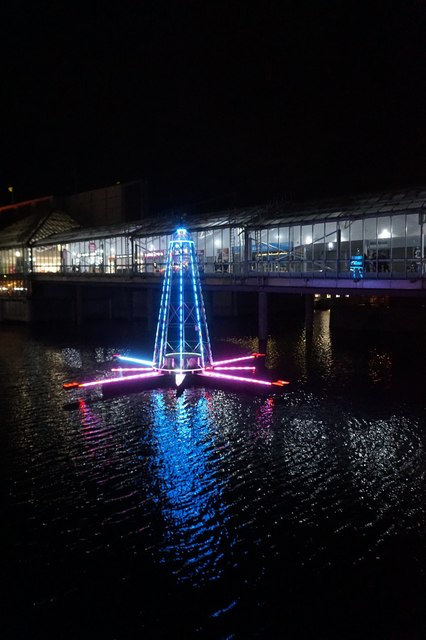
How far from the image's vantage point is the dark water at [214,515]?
877 centimetres

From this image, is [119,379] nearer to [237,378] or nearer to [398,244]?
[237,378]

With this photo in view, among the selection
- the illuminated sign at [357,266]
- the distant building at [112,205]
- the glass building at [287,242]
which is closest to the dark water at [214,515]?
the illuminated sign at [357,266]

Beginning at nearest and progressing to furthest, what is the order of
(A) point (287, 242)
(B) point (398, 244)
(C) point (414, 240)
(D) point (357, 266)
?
(C) point (414, 240) < (B) point (398, 244) < (D) point (357, 266) < (A) point (287, 242)

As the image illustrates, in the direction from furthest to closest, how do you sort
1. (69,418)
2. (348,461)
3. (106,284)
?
Answer: (106,284)
(69,418)
(348,461)

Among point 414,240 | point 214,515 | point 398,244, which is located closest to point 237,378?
point 214,515

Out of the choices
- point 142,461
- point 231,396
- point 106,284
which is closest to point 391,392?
point 231,396

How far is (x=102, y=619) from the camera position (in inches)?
340

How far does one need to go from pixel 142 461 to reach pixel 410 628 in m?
8.66

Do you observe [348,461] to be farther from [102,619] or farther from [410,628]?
[102,619]

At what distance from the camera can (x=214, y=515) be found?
1202 centimetres

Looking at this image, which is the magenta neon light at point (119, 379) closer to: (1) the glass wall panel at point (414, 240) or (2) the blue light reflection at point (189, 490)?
(2) the blue light reflection at point (189, 490)

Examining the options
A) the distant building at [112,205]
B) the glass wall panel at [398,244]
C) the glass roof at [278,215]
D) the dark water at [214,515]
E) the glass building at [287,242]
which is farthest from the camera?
the distant building at [112,205]

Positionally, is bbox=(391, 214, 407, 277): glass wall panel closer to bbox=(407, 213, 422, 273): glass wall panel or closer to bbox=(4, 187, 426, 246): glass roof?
bbox=(407, 213, 422, 273): glass wall panel

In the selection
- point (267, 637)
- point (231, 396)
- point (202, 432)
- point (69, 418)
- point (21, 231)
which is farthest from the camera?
point (21, 231)
